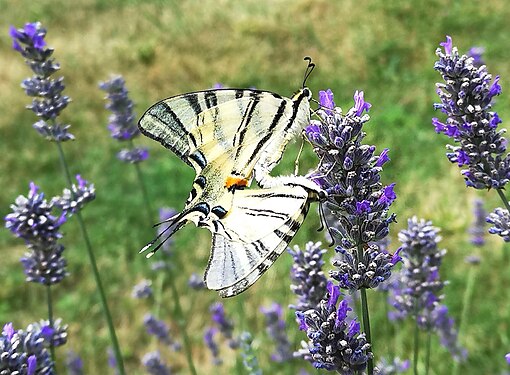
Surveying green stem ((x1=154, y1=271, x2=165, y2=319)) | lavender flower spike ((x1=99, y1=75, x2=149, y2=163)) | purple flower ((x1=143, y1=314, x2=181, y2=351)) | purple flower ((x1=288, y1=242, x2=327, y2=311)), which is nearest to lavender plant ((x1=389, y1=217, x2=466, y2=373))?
purple flower ((x1=288, y1=242, x2=327, y2=311))

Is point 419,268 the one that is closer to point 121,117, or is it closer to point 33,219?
point 33,219

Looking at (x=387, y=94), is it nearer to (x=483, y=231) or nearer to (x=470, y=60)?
(x=483, y=231)

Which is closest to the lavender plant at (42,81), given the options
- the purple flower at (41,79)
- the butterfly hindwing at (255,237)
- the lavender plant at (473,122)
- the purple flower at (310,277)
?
the purple flower at (41,79)

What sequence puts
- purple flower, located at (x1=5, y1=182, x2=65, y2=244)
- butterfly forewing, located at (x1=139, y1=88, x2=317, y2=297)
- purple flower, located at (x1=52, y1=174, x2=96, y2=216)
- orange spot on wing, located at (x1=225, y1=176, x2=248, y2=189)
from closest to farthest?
butterfly forewing, located at (x1=139, y1=88, x2=317, y2=297) → orange spot on wing, located at (x1=225, y1=176, x2=248, y2=189) → purple flower, located at (x1=5, y1=182, x2=65, y2=244) → purple flower, located at (x1=52, y1=174, x2=96, y2=216)

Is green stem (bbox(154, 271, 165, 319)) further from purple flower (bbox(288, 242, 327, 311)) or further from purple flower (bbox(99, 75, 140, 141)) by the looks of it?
purple flower (bbox(288, 242, 327, 311))

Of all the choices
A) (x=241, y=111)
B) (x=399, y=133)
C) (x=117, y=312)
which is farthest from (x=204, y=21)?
(x=241, y=111)

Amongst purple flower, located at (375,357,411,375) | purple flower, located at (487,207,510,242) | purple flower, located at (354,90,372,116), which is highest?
purple flower, located at (354,90,372,116)
